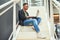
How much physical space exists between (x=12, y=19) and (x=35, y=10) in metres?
3.73

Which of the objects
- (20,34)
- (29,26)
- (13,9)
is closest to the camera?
(13,9)

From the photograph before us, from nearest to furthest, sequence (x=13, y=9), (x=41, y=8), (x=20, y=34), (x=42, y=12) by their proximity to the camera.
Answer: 1. (x=13, y=9)
2. (x=20, y=34)
3. (x=42, y=12)
4. (x=41, y=8)

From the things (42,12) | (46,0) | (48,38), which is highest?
(46,0)

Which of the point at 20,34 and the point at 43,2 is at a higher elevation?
the point at 43,2

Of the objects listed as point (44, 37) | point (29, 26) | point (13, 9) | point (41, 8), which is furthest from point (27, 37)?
point (41, 8)

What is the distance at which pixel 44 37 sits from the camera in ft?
13.2

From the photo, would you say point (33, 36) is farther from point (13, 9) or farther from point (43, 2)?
point (43, 2)

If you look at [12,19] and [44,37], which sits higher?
[12,19]

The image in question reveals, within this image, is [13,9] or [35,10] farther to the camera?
[35,10]

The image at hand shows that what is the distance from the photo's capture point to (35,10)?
755 centimetres

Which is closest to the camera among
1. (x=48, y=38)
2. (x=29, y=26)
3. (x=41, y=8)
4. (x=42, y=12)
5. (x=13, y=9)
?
(x=13, y=9)

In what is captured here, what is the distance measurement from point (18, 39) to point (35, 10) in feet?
12.6

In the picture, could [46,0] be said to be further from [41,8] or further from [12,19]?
[12,19]

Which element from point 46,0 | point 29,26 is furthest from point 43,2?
point 29,26
